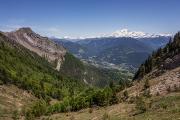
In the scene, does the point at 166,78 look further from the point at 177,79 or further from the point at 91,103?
the point at 91,103

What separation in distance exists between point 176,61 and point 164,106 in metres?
53.9

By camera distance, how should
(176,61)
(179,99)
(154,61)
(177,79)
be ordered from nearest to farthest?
A: 1. (179,99)
2. (177,79)
3. (176,61)
4. (154,61)

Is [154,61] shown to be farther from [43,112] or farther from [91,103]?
[43,112]

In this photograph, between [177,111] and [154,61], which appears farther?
[154,61]

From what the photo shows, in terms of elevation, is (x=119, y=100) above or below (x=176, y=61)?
below

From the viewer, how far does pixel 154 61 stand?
531 feet

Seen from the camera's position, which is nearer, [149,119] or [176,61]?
[149,119]

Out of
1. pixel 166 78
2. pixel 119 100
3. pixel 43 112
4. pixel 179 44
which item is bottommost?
pixel 43 112

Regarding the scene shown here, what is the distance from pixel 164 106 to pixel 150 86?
39425mm

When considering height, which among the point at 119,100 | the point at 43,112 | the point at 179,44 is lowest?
the point at 43,112

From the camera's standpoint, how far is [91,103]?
427 feet

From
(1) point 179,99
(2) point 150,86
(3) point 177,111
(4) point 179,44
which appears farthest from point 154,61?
(3) point 177,111

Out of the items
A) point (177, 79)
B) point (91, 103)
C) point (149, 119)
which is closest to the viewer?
point (149, 119)

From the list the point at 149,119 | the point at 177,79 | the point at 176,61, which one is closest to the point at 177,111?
the point at 149,119
